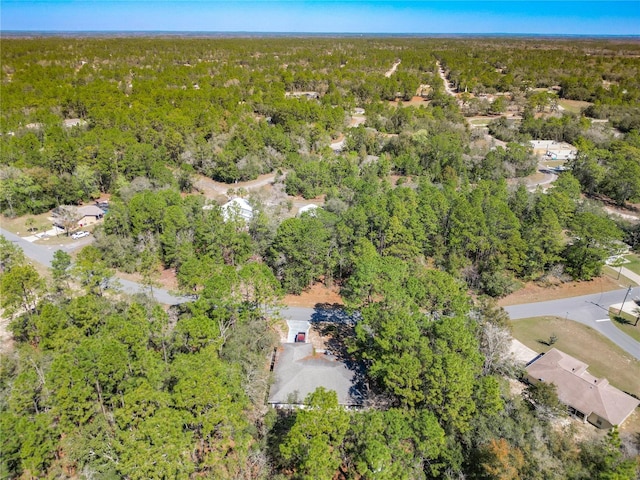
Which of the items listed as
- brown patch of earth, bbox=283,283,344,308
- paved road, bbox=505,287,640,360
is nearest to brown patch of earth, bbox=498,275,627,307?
paved road, bbox=505,287,640,360

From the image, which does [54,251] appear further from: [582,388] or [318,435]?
[582,388]

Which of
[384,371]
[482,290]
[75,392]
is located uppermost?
[75,392]

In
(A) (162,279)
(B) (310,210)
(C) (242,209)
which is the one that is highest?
(B) (310,210)

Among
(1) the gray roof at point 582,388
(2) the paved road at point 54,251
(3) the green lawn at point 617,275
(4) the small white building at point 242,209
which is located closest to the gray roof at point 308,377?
(2) the paved road at point 54,251

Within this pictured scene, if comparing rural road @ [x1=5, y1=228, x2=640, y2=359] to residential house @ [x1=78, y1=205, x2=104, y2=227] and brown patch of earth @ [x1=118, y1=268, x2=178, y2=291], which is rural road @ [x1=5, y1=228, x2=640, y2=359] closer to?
brown patch of earth @ [x1=118, y1=268, x2=178, y2=291]

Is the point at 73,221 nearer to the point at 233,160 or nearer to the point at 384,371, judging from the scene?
the point at 233,160

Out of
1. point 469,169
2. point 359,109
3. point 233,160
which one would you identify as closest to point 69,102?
point 233,160

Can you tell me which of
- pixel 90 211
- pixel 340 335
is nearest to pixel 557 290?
pixel 340 335
